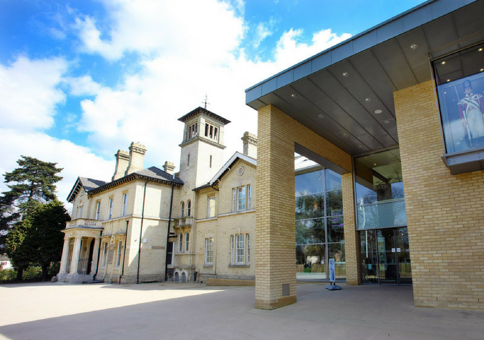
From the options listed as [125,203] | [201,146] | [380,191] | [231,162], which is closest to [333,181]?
[380,191]

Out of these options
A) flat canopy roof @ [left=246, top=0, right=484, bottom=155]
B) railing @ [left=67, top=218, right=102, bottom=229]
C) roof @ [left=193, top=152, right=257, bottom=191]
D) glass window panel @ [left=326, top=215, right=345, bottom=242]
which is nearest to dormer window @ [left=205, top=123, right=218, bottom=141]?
roof @ [left=193, top=152, right=257, bottom=191]

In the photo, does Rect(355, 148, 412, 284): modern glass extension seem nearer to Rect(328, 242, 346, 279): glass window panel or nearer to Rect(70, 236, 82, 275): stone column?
Rect(328, 242, 346, 279): glass window panel

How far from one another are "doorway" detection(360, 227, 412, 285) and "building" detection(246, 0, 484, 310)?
5410mm

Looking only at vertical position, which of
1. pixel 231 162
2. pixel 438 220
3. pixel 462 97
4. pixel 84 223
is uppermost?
pixel 231 162

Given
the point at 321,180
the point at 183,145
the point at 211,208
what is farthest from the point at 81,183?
the point at 321,180

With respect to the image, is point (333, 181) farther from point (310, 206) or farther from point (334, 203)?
point (310, 206)

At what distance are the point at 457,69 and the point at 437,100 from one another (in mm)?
929

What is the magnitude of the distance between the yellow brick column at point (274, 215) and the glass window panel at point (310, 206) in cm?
877

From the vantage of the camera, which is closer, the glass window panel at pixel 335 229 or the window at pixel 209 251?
the glass window panel at pixel 335 229

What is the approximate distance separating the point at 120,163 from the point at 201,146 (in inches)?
433

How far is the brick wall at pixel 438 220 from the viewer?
7379mm

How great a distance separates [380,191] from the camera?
49.0ft

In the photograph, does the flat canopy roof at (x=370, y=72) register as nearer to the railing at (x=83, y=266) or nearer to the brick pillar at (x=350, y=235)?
the brick pillar at (x=350, y=235)

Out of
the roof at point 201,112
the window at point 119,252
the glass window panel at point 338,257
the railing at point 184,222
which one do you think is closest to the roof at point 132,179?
the railing at point 184,222
